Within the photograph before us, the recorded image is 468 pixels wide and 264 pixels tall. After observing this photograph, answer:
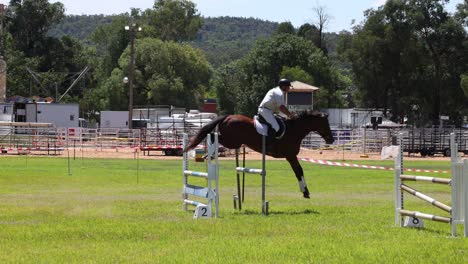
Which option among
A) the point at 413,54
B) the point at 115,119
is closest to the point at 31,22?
the point at 115,119

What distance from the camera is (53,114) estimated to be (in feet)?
252

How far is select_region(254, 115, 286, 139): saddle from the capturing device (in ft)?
58.9

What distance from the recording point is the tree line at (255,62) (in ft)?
280

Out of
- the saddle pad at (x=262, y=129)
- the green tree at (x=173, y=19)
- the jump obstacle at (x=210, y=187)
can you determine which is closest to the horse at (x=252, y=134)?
the saddle pad at (x=262, y=129)

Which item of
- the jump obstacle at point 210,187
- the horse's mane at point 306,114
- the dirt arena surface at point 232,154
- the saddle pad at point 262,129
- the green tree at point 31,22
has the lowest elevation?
the dirt arena surface at point 232,154

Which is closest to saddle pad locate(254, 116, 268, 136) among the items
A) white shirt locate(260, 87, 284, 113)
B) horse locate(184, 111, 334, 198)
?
horse locate(184, 111, 334, 198)

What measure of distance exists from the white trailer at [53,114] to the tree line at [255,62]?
84.8 ft

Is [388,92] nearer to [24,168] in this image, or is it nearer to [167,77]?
[167,77]

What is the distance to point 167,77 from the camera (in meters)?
105

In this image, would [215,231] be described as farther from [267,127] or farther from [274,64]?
[274,64]

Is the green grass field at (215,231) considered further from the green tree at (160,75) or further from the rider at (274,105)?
the green tree at (160,75)

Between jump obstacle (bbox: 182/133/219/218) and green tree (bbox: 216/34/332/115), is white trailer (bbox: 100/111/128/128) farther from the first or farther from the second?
jump obstacle (bbox: 182/133/219/218)

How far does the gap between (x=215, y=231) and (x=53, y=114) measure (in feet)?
215

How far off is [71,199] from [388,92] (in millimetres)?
70922
